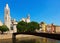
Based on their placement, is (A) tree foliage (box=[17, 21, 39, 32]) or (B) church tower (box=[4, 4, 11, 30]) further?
(B) church tower (box=[4, 4, 11, 30])

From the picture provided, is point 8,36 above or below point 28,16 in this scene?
below

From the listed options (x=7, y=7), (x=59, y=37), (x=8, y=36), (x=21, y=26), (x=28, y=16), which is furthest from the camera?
(x=28, y=16)

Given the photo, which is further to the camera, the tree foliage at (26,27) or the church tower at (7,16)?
the church tower at (7,16)

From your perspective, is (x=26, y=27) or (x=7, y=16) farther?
(x=7, y=16)

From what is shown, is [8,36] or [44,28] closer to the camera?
[8,36]

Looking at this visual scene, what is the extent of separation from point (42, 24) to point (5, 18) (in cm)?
4643

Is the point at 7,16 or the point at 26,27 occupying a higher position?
the point at 7,16

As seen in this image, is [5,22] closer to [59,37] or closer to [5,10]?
[5,10]

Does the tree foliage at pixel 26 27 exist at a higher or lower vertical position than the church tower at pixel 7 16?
lower

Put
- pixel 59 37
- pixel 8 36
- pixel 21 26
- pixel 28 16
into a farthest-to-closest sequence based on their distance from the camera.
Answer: pixel 28 16 < pixel 21 26 < pixel 8 36 < pixel 59 37

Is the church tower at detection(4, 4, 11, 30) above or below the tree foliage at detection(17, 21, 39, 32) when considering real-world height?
above

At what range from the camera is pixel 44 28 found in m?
182

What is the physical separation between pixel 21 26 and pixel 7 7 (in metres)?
23.1

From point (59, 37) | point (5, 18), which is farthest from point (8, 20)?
point (59, 37)
